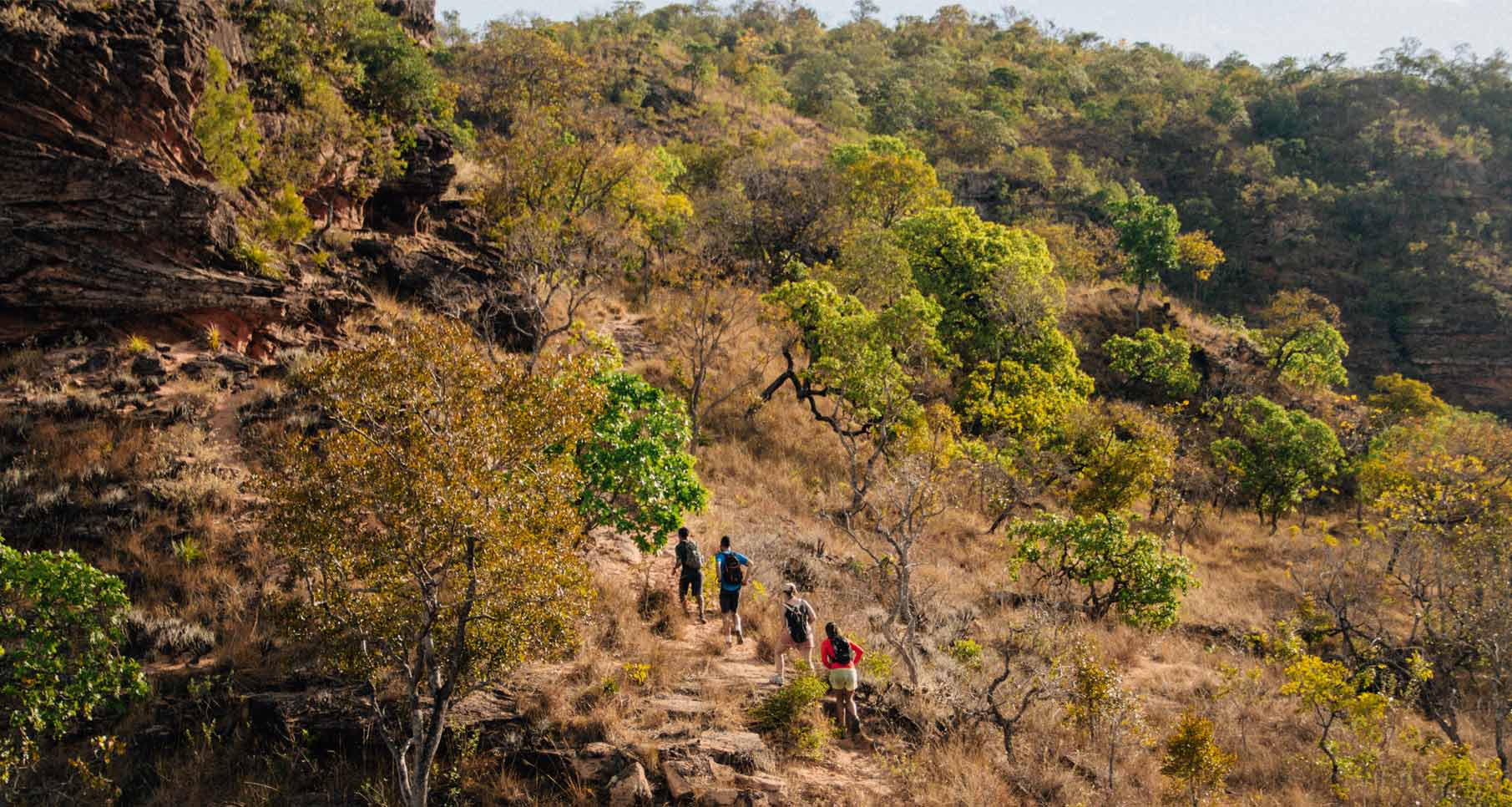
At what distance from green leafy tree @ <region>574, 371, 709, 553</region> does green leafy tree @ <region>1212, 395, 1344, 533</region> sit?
23262 mm

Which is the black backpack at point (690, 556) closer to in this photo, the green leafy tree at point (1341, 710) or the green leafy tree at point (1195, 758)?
the green leafy tree at point (1195, 758)

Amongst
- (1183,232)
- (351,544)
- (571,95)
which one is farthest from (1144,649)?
(1183,232)

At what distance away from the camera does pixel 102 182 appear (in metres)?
12.7

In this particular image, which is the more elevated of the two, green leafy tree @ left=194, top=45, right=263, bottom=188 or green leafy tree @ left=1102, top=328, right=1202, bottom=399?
green leafy tree @ left=194, top=45, right=263, bottom=188

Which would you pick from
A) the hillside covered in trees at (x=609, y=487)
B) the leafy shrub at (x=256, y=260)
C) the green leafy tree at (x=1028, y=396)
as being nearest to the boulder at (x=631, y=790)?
the hillside covered in trees at (x=609, y=487)

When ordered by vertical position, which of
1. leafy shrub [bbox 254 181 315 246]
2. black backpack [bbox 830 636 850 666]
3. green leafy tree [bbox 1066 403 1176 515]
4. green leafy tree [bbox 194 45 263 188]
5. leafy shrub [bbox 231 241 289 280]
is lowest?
black backpack [bbox 830 636 850 666]

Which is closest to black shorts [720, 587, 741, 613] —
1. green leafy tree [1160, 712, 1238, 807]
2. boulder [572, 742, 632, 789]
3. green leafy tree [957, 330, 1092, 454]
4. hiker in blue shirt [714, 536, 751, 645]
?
hiker in blue shirt [714, 536, 751, 645]

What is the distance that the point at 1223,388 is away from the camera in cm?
3172

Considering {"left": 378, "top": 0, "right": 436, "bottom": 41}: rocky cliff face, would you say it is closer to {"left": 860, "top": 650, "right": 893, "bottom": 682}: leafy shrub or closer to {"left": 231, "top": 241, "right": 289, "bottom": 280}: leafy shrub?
{"left": 231, "top": 241, "right": 289, "bottom": 280}: leafy shrub

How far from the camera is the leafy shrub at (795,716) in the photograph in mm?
8953

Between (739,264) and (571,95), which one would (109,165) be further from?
(571,95)

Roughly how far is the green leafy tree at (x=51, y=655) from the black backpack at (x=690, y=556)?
6344 mm

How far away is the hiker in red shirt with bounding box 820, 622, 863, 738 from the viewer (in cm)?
936

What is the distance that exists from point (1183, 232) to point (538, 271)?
161 feet
